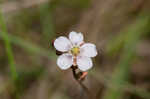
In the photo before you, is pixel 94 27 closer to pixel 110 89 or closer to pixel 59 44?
pixel 110 89

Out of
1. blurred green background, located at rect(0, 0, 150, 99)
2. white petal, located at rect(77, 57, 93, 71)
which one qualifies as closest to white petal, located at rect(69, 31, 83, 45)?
white petal, located at rect(77, 57, 93, 71)

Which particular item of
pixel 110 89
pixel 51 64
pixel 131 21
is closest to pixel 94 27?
pixel 131 21

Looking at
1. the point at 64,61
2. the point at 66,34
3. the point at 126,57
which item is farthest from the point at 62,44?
the point at 66,34

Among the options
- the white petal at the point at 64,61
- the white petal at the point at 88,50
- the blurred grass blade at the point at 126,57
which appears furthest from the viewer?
the blurred grass blade at the point at 126,57

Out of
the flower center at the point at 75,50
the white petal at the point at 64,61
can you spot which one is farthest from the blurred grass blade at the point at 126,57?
the white petal at the point at 64,61

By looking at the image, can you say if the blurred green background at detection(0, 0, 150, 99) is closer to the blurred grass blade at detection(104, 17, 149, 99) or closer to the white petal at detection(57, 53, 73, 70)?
the blurred grass blade at detection(104, 17, 149, 99)

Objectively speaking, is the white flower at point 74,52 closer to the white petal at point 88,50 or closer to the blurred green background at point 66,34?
the white petal at point 88,50

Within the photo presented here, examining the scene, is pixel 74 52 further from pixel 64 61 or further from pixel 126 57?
pixel 126 57
